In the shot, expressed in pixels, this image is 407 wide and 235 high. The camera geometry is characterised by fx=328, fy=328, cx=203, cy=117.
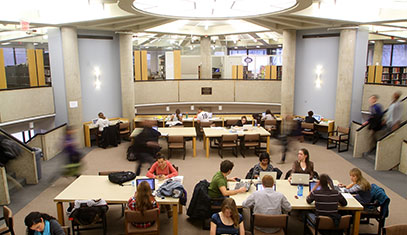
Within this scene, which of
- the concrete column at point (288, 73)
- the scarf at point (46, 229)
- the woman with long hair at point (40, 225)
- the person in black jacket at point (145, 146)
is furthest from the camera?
the concrete column at point (288, 73)

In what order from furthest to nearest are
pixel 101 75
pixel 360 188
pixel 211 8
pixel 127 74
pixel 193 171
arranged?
pixel 127 74 → pixel 101 75 → pixel 211 8 → pixel 193 171 → pixel 360 188

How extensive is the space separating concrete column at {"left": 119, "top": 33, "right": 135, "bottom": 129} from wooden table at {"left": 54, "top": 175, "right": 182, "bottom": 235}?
7.60m

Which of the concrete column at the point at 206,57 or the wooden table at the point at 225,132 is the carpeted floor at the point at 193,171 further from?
the concrete column at the point at 206,57

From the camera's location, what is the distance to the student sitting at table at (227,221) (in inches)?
183

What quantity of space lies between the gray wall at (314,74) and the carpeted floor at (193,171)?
1.97 metres

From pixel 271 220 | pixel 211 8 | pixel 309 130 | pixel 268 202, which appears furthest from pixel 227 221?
pixel 309 130

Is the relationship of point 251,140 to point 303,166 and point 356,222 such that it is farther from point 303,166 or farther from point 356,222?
point 356,222

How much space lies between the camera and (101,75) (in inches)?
535

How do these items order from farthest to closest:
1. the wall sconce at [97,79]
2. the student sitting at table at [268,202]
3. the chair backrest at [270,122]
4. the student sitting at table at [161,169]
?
the wall sconce at [97,79], the chair backrest at [270,122], the student sitting at table at [161,169], the student sitting at table at [268,202]

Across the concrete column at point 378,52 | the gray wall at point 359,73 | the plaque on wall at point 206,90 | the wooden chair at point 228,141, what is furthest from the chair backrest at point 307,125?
the concrete column at point 378,52

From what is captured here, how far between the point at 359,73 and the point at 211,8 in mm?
6290

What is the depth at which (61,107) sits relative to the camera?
12125 mm

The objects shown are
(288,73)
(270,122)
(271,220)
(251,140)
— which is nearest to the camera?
(271,220)

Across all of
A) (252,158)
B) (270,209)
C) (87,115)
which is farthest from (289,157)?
(87,115)
